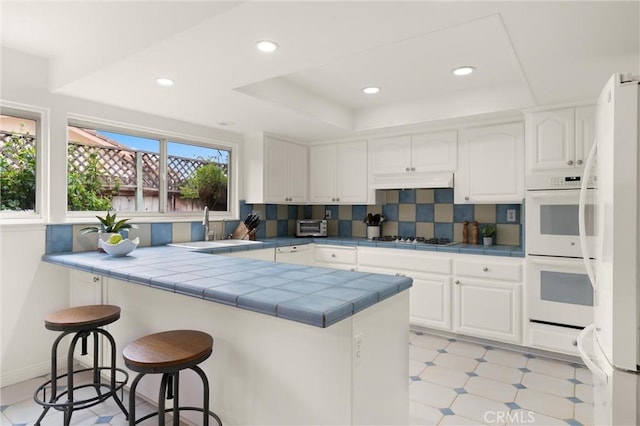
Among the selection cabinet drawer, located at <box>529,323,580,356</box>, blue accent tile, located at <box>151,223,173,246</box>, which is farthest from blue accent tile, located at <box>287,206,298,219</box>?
cabinet drawer, located at <box>529,323,580,356</box>

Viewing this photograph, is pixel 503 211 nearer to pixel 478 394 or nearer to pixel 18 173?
pixel 478 394

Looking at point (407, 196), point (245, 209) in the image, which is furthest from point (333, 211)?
point (245, 209)

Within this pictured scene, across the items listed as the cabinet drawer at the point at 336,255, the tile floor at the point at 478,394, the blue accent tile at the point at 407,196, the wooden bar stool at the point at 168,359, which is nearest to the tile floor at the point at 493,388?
the tile floor at the point at 478,394

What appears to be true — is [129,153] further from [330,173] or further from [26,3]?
[330,173]

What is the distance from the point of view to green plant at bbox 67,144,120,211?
9.71 feet

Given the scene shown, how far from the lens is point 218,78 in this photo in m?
2.40

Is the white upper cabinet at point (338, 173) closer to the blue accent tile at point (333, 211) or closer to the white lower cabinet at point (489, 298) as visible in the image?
the blue accent tile at point (333, 211)

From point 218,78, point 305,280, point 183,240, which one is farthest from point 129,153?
point 305,280

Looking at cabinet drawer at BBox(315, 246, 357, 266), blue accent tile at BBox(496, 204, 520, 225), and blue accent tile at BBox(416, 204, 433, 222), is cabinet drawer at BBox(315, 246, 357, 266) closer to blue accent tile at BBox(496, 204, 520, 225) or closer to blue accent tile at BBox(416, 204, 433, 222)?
blue accent tile at BBox(416, 204, 433, 222)

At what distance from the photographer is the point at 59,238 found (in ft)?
9.05

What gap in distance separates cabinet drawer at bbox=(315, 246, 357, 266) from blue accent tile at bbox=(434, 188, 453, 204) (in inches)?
42.3

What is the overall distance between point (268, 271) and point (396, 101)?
2.35 m

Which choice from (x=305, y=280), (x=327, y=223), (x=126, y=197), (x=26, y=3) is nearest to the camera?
(x=305, y=280)

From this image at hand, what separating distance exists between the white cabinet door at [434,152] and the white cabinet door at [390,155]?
8 centimetres
